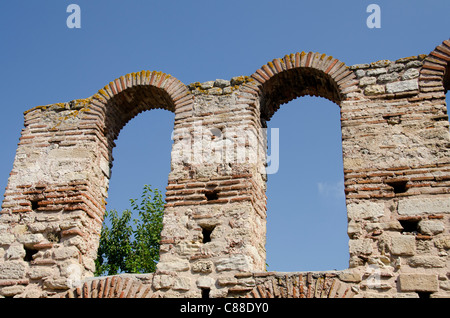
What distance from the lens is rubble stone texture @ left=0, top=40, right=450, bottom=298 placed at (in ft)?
18.1

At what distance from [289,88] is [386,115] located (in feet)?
5.09

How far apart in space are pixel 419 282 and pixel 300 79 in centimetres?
326

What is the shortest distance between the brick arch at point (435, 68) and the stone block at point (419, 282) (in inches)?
96.1

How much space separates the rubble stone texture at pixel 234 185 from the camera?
551cm

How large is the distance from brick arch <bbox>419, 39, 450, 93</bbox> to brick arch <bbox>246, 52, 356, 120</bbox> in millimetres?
888

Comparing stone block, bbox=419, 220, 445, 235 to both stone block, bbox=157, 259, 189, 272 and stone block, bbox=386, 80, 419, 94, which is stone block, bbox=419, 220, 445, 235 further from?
stone block, bbox=157, 259, 189, 272

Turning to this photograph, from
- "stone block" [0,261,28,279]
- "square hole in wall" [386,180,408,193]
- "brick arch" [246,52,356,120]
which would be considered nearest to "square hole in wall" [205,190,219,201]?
"brick arch" [246,52,356,120]

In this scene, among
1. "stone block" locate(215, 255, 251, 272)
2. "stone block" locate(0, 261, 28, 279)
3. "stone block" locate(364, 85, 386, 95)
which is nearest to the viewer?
"stone block" locate(215, 255, 251, 272)

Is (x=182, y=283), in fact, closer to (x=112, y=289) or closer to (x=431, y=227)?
(x=112, y=289)

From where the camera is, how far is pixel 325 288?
5.35m

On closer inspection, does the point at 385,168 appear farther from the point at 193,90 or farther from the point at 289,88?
the point at 193,90
